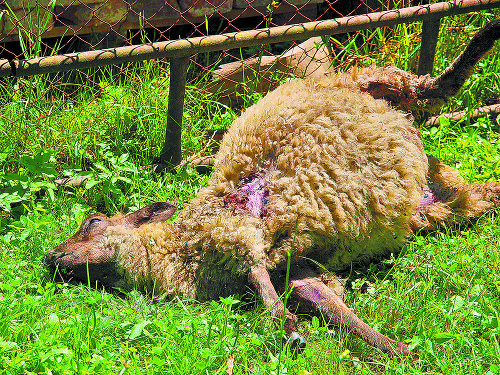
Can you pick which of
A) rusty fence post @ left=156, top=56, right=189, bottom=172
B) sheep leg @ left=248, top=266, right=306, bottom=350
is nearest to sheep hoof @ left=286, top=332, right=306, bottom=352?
sheep leg @ left=248, top=266, right=306, bottom=350

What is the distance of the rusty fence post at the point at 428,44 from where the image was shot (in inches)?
154

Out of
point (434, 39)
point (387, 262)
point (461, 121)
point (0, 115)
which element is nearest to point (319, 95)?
point (387, 262)

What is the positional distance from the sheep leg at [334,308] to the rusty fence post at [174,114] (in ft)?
Result: 5.50

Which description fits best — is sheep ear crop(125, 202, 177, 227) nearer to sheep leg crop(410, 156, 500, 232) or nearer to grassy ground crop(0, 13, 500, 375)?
grassy ground crop(0, 13, 500, 375)

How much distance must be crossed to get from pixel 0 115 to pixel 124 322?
2.21m

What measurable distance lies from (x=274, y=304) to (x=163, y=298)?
2.19 ft

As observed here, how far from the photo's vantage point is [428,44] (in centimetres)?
396

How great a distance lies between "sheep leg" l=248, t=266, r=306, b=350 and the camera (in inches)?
90.0

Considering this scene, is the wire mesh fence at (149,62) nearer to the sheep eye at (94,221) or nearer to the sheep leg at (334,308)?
the sheep eye at (94,221)

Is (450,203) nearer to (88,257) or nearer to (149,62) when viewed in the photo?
(88,257)

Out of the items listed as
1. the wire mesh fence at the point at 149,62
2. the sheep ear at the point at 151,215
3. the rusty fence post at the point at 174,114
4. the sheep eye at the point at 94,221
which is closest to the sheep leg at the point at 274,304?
the sheep ear at the point at 151,215

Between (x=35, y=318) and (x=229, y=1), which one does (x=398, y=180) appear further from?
Answer: (x=229, y=1)

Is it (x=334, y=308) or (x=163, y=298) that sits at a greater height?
(x=334, y=308)

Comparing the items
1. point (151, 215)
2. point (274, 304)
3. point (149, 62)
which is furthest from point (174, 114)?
point (274, 304)
